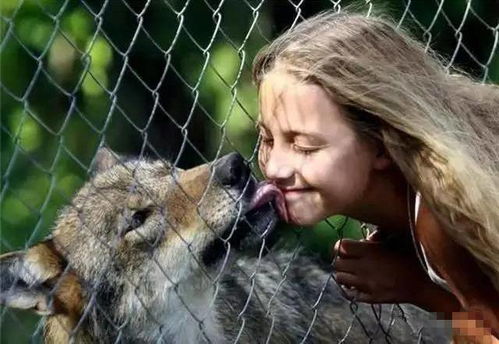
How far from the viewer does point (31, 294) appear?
4535mm

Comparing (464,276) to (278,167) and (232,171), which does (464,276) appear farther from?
(232,171)

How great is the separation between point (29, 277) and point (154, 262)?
1.74 feet

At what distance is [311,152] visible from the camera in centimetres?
382

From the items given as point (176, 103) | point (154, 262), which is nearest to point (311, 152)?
point (154, 262)

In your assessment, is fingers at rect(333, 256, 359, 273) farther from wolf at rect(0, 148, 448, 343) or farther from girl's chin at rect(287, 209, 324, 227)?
girl's chin at rect(287, 209, 324, 227)

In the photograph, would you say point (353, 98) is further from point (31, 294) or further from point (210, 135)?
point (210, 135)

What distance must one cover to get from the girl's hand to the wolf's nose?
452mm

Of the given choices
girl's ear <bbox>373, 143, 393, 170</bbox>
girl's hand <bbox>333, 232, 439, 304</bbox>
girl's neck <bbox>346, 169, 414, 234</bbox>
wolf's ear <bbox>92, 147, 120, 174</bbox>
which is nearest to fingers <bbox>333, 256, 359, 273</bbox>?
girl's hand <bbox>333, 232, 439, 304</bbox>

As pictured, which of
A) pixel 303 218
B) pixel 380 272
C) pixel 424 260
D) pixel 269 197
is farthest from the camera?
pixel 380 272

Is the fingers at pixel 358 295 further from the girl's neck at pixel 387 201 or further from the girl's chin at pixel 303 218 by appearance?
the girl's chin at pixel 303 218

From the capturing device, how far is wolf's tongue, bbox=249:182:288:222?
4.00m

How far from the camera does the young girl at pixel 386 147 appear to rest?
3.78 meters

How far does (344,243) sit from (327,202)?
0.54 metres

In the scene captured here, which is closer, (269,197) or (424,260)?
(424,260)
